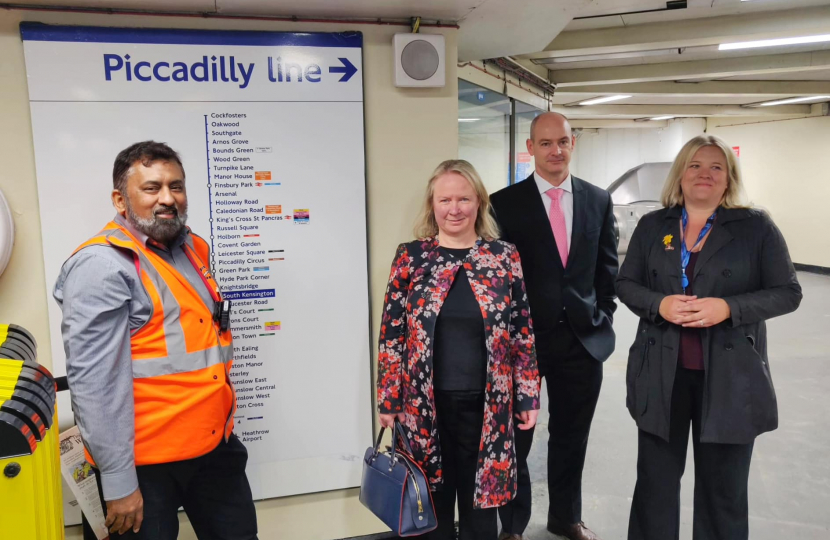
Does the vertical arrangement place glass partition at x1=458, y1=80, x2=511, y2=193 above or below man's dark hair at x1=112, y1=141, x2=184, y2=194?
above

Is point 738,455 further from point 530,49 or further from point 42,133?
point 42,133

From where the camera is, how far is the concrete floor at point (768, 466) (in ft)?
8.32

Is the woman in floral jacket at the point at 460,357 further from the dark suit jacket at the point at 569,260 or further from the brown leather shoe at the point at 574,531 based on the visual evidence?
the brown leather shoe at the point at 574,531

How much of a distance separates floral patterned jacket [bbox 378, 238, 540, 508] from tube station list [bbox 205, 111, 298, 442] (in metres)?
0.61

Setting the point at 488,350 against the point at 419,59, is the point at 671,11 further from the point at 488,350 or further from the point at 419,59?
the point at 488,350

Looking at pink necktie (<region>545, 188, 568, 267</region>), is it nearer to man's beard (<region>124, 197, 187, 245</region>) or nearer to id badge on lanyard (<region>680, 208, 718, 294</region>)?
id badge on lanyard (<region>680, 208, 718, 294</region>)

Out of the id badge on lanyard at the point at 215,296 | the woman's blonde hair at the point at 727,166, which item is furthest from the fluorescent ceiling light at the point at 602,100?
the id badge on lanyard at the point at 215,296

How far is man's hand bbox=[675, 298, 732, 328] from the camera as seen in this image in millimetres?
1776

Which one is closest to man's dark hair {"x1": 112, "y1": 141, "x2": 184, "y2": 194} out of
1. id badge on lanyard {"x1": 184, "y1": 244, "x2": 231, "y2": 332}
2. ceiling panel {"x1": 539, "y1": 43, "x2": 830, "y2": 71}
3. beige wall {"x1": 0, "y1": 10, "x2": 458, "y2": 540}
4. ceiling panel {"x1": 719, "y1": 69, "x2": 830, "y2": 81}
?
id badge on lanyard {"x1": 184, "y1": 244, "x2": 231, "y2": 332}

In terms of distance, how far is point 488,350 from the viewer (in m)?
1.73

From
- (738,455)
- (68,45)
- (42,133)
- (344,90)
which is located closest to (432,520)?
(738,455)

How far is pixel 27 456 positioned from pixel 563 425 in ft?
6.21

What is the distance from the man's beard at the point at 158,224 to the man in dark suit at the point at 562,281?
126 centimetres

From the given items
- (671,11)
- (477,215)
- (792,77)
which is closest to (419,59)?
(477,215)
